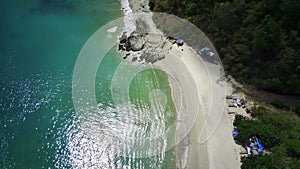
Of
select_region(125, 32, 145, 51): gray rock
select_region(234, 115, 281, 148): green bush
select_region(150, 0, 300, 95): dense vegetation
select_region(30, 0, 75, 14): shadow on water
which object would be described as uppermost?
select_region(30, 0, 75, 14): shadow on water

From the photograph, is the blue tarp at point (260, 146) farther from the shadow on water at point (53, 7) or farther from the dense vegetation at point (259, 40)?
the shadow on water at point (53, 7)

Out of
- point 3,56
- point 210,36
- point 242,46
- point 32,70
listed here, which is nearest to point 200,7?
point 210,36

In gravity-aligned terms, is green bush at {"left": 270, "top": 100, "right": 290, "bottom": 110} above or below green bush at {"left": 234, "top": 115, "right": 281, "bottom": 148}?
above

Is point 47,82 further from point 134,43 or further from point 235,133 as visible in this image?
point 235,133

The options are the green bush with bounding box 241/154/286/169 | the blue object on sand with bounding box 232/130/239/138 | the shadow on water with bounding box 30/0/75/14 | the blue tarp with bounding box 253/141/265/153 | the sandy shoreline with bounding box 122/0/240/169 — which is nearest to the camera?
the green bush with bounding box 241/154/286/169

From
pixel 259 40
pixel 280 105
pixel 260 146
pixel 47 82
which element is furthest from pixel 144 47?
pixel 260 146

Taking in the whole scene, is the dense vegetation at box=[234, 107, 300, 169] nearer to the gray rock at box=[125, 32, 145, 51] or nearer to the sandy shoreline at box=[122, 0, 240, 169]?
the sandy shoreline at box=[122, 0, 240, 169]

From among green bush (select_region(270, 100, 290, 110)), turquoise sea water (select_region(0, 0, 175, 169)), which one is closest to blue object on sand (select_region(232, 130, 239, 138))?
green bush (select_region(270, 100, 290, 110))
